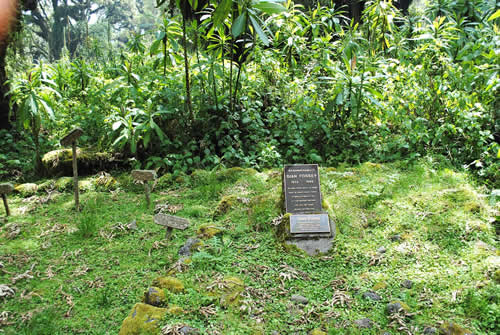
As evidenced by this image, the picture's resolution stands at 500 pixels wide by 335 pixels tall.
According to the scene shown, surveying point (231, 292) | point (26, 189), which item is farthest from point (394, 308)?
point (26, 189)

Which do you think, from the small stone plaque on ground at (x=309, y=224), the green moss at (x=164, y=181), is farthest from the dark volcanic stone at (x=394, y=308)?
the green moss at (x=164, y=181)

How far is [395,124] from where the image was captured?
600 centimetres

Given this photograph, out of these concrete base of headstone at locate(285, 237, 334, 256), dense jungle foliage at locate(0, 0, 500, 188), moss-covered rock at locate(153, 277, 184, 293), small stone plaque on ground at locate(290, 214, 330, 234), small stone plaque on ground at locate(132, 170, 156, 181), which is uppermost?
dense jungle foliage at locate(0, 0, 500, 188)

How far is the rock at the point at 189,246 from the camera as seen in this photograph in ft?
11.8

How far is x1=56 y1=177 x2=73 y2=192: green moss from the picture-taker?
5309 mm

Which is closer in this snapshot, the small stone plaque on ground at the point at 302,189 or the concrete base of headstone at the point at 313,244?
the concrete base of headstone at the point at 313,244

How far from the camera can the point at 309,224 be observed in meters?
3.67

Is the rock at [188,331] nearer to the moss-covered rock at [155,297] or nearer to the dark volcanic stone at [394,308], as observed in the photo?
the moss-covered rock at [155,297]

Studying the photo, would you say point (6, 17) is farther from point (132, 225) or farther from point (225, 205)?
point (225, 205)

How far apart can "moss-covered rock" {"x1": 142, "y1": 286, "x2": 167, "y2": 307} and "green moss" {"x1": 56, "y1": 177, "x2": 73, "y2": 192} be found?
322 cm

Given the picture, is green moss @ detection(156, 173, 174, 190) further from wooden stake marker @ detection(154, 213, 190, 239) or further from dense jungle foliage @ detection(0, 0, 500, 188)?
wooden stake marker @ detection(154, 213, 190, 239)

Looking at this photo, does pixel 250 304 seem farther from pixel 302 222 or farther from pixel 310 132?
pixel 310 132

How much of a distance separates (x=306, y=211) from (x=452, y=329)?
1.70m

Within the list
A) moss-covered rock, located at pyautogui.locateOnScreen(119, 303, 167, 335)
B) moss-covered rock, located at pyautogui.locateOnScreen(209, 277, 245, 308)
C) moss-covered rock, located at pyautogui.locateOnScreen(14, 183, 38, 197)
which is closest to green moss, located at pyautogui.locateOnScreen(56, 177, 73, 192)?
moss-covered rock, located at pyautogui.locateOnScreen(14, 183, 38, 197)
